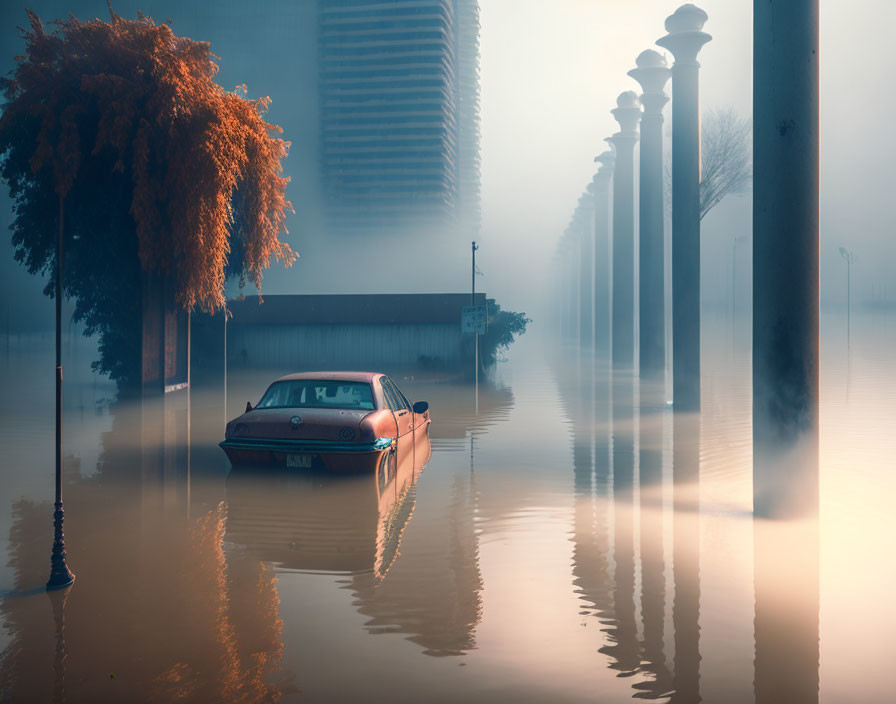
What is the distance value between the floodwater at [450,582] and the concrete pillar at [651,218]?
69.3 feet

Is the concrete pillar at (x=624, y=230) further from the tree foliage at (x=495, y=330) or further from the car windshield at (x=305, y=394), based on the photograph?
the car windshield at (x=305, y=394)

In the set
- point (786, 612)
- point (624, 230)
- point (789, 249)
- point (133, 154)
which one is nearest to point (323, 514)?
point (786, 612)

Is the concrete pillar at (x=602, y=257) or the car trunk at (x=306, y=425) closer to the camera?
the car trunk at (x=306, y=425)

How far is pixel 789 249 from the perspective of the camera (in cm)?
1059

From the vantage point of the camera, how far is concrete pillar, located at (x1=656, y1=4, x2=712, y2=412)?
25.1 meters

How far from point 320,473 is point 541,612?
18.4 feet

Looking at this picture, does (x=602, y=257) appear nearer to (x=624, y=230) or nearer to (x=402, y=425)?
(x=624, y=230)

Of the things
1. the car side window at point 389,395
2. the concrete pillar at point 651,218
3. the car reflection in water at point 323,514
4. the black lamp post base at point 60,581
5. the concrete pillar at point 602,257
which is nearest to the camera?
the black lamp post base at point 60,581

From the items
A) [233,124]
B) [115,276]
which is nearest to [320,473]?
[233,124]

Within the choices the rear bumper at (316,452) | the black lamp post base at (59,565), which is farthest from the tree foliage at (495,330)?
the black lamp post base at (59,565)

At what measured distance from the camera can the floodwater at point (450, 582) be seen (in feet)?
18.2

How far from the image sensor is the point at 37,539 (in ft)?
30.2

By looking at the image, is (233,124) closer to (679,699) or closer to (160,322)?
(160,322)

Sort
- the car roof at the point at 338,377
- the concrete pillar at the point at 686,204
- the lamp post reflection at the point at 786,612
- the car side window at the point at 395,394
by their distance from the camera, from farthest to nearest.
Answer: the concrete pillar at the point at 686,204 → the car side window at the point at 395,394 → the car roof at the point at 338,377 → the lamp post reflection at the point at 786,612
